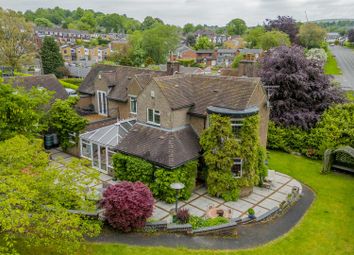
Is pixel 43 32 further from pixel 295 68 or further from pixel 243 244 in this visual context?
pixel 243 244

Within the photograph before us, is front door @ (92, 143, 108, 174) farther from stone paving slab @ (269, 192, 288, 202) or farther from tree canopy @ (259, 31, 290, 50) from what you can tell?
tree canopy @ (259, 31, 290, 50)

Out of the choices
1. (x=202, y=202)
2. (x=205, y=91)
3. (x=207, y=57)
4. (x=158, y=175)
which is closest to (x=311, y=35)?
(x=207, y=57)

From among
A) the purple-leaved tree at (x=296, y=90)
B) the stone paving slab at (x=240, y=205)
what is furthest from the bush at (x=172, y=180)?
the purple-leaved tree at (x=296, y=90)

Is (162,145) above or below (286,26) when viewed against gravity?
below

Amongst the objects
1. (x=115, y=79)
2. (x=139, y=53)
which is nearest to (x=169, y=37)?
(x=139, y=53)

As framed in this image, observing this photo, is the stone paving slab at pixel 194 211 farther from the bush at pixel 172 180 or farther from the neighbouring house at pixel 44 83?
the neighbouring house at pixel 44 83

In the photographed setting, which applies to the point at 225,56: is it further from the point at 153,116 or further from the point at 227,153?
the point at 227,153
